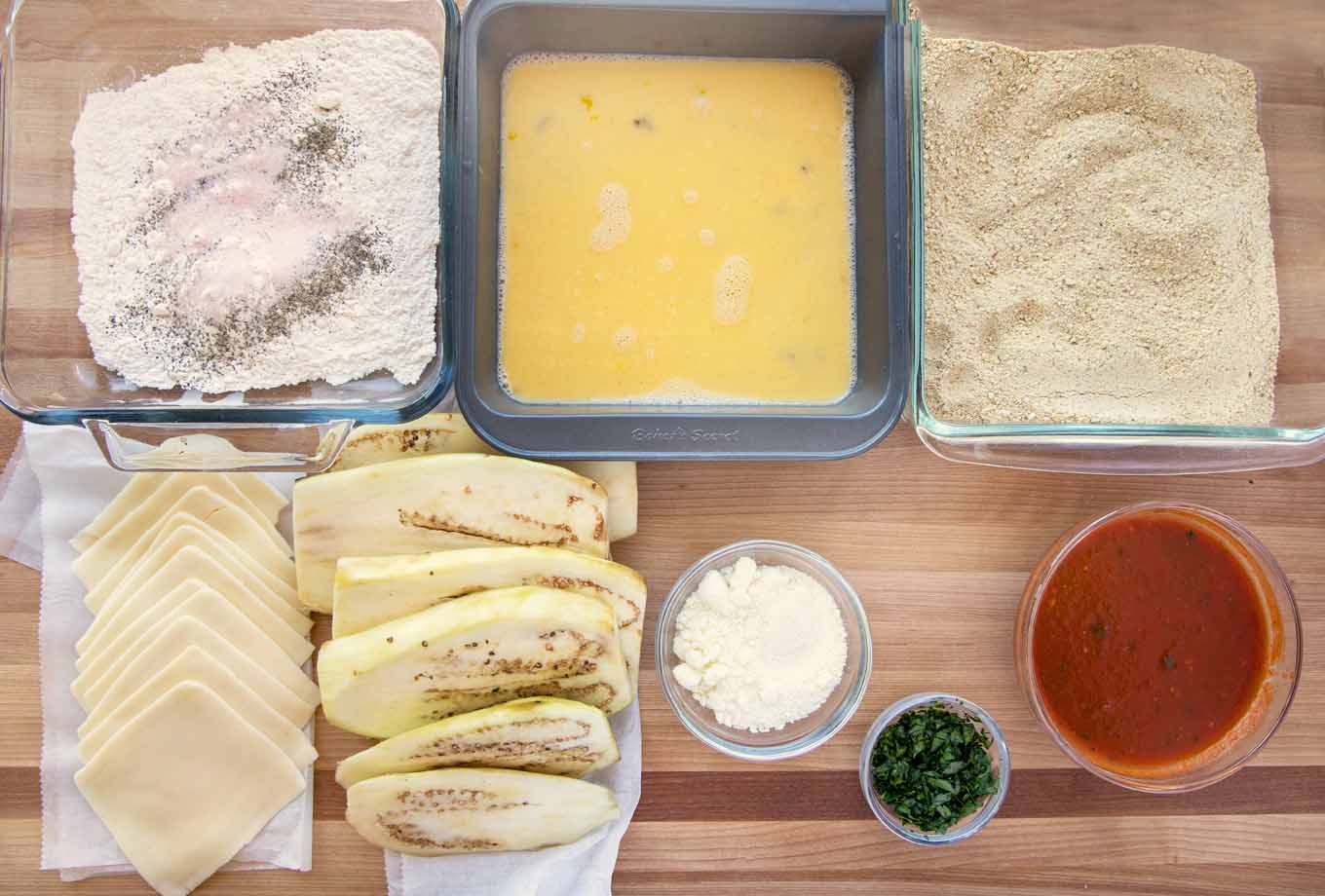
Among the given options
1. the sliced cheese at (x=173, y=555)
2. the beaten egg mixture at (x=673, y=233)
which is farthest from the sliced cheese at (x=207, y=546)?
the beaten egg mixture at (x=673, y=233)

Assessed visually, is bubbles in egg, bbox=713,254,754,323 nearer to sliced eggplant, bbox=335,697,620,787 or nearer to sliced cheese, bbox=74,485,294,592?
sliced eggplant, bbox=335,697,620,787

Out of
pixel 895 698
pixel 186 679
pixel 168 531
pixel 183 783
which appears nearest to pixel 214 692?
pixel 186 679

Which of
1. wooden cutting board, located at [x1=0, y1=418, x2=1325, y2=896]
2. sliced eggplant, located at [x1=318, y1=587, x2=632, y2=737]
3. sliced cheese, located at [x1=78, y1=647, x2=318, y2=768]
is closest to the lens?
sliced eggplant, located at [x1=318, y1=587, x2=632, y2=737]

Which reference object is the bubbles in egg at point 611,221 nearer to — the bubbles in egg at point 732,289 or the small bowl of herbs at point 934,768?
the bubbles in egg at point 732,289

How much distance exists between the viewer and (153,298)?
1.34 meters

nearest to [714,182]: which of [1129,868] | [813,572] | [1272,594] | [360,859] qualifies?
[813,572]

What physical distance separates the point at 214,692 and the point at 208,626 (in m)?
0.10

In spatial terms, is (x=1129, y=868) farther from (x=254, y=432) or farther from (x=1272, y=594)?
(x=254, y=432)

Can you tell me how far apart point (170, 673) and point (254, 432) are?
39 cm

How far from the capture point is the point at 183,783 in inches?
57.5

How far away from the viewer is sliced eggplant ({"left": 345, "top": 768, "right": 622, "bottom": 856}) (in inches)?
54.7

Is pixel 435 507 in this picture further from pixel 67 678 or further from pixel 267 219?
pixel 67 678

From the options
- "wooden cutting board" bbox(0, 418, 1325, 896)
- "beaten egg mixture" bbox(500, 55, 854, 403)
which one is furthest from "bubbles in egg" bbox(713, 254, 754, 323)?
"wooden cutting board" bbox(0, 418, 1325, 896)

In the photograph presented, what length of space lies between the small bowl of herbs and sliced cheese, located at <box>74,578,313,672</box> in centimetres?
94
